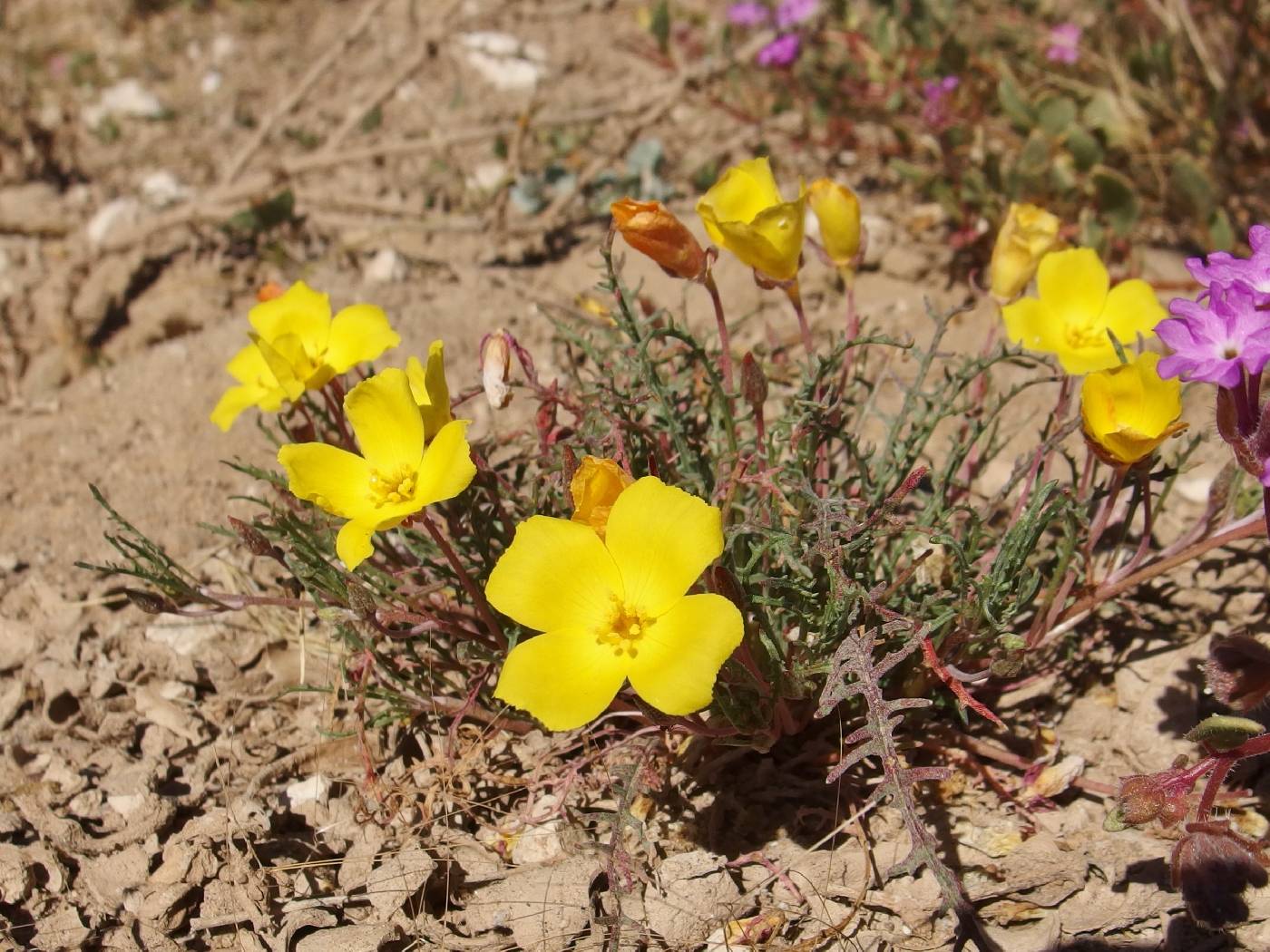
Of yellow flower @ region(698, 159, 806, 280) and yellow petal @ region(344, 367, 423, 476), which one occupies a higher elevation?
yellow flower @ region(698, 159, 806, 280)

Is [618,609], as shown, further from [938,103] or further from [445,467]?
[938,103]

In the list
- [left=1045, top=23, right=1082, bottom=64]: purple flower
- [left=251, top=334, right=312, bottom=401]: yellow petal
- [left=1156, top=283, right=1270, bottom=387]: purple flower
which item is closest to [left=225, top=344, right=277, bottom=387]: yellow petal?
[left=251, top=334, right=312, bottom=401]: yellow petal

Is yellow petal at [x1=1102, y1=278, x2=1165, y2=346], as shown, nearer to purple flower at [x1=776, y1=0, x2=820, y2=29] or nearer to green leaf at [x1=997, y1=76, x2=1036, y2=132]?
green leaf at [x1=997, y1=76, x2=1036, y2=132]

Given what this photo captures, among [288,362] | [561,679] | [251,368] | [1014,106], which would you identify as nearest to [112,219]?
[251,368]

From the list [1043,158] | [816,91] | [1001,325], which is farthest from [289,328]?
[816,91]

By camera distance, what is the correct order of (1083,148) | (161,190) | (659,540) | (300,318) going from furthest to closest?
(161,190), (1083,148), (300,318), (659,540)

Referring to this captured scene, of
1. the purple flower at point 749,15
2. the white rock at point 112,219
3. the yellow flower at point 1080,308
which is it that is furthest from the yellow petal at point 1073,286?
the white rock at point 112,219

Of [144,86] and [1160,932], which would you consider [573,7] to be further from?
[1160,932]
